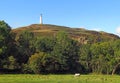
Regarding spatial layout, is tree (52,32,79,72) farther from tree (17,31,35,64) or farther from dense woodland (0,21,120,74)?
tree (17,31,35,64)

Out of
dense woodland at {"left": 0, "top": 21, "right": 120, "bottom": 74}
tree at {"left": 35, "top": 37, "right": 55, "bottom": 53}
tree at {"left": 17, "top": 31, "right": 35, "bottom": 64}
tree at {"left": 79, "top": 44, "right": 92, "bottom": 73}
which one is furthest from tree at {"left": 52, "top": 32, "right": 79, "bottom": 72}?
tree at {"left": 17, "top": 31, "right": 35, "bottom": 64}

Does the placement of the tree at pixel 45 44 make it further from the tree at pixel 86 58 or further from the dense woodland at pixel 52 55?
the tree at pixel 86 58

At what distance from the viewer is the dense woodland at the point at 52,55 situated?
102 metres

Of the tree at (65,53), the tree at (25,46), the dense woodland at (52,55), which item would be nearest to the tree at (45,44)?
the dense woodland at (52,55)

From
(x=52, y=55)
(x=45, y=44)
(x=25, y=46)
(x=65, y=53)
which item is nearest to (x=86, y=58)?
(x=65, y=53)

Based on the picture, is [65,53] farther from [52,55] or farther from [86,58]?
[86,58]

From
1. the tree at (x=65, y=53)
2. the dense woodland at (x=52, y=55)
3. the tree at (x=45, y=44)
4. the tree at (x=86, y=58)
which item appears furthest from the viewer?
the tree at (x=86, y=58)

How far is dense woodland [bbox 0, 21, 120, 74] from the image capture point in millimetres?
101750

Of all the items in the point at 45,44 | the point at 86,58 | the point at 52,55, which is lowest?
the point at 86,58

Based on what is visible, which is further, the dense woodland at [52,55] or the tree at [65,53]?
the tree at [65,53]

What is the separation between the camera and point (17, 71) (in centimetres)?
10425

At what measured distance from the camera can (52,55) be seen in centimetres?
11362

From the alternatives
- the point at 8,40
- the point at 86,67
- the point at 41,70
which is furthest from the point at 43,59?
the point at 86,67

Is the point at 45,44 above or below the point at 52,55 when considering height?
above
